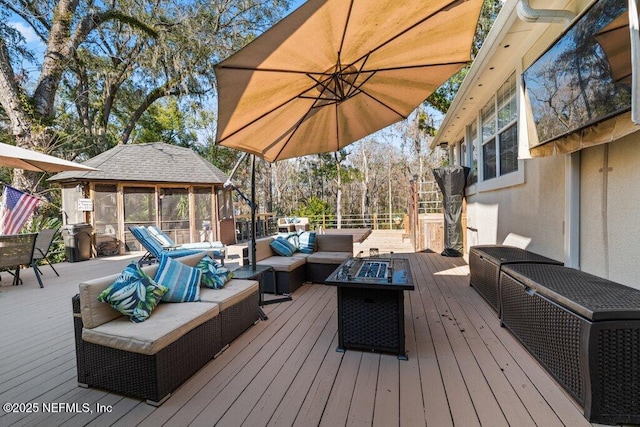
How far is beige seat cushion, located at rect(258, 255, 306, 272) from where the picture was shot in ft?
13.7

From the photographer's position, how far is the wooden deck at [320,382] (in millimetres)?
1755

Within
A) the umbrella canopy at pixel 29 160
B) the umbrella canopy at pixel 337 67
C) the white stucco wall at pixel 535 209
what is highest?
the umbrella canopy at pixel 337 67

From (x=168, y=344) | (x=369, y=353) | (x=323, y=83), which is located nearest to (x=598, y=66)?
(x=323, y=83)

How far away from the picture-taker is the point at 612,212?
7.61 ft

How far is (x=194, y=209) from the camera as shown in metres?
9.37

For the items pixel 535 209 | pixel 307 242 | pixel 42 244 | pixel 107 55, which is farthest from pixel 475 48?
pixel 107 55

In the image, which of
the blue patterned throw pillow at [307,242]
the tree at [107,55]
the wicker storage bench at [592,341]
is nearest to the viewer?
the wicker storage bench at [592,341]

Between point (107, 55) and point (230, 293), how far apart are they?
46.4 ft

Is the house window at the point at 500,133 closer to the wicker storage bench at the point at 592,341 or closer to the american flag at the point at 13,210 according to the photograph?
Result: the wicker storage bench at the point at 592,341

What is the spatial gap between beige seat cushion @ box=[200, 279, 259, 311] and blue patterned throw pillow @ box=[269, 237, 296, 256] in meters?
1.66

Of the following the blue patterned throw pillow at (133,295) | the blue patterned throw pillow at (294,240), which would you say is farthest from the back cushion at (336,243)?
the blue patterned throw pillow at (133,295)

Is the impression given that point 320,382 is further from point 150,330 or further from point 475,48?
point 475,48

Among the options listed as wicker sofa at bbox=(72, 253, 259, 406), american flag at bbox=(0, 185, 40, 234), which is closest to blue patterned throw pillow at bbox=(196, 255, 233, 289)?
wicker sofa at bbox=(72, 253, 259, 406)

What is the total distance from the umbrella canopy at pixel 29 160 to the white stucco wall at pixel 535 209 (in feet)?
23.9
